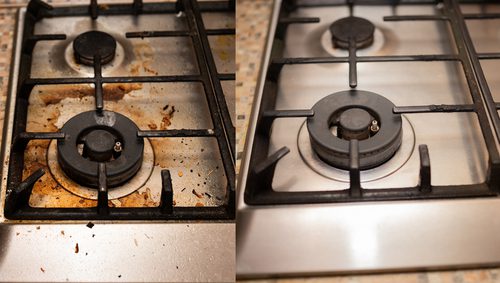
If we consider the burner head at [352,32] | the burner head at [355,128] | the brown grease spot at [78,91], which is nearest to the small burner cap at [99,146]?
the brown grease spot at [78,91]

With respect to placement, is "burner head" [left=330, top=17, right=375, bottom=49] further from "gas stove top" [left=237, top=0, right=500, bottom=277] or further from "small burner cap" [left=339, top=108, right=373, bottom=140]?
"small burner cap" [left=339, top=108, right=373, bottom=140]

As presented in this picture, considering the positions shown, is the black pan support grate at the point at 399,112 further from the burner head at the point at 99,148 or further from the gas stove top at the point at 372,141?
the burner head at the point at 99,148

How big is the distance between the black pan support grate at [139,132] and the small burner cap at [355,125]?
14cm

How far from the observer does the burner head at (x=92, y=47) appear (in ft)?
3.17

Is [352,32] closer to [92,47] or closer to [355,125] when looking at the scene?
[355,125]

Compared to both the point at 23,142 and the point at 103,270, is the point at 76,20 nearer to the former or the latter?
the point at 23,142

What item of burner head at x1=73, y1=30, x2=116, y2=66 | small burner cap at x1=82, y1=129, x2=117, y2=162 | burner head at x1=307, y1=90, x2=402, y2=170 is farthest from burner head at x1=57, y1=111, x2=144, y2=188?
burner head at x1=307, y1=90, x2=402, y2=170

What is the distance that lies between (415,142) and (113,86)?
1.36ft

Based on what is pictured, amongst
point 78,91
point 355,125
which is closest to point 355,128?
point 355,125

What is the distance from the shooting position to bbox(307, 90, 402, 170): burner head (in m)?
Answer: 0.83

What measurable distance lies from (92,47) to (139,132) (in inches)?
7.9

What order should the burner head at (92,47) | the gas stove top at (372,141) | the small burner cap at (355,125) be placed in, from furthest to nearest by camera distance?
the burner head at (92,47)
the small burner cap at (355,125)
the gas stove top at (372,141)

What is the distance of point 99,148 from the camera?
83cm

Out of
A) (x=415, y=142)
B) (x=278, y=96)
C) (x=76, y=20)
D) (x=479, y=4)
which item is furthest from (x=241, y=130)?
(x=479, y=4)
